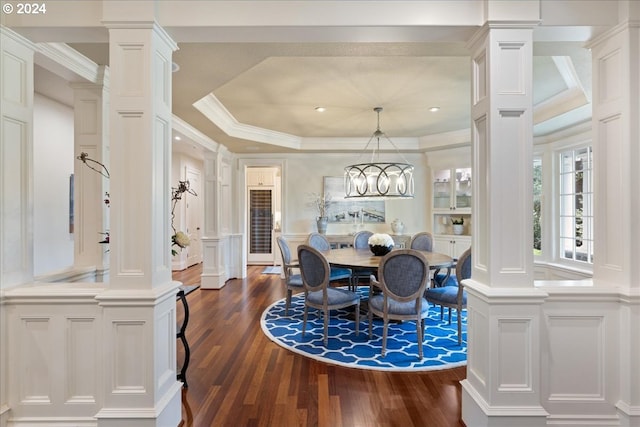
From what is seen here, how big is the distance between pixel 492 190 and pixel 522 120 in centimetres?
43

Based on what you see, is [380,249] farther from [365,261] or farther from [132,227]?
[132,227]

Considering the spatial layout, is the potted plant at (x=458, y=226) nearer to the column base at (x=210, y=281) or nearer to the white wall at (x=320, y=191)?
the white wall at (x=320, y=191)

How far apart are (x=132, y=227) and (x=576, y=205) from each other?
5.30 m

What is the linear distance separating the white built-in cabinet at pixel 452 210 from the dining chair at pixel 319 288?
3547 mm

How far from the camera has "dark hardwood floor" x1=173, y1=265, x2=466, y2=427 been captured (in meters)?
2.11

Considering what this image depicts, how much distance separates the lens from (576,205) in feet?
14.7

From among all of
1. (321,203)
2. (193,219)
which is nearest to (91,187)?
(321,203)

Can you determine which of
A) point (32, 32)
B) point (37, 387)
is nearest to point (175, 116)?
point (32, 32)

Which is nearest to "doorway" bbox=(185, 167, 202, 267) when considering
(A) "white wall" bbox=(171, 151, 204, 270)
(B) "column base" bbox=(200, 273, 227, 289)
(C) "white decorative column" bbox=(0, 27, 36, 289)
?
(A) "white wall" bbox=(171, 151, 204, 270)

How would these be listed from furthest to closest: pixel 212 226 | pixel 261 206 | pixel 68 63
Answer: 1. pixel 261 206
2. pixel 212 226
3. pixel 68 63

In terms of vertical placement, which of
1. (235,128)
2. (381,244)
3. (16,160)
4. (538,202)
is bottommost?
(381,244)

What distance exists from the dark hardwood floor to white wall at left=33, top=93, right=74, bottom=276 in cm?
197

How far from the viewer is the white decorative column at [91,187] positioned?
8.69 feet

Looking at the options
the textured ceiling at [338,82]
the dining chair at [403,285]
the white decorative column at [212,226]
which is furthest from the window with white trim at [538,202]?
Result: the white decorative column at [212,226]
